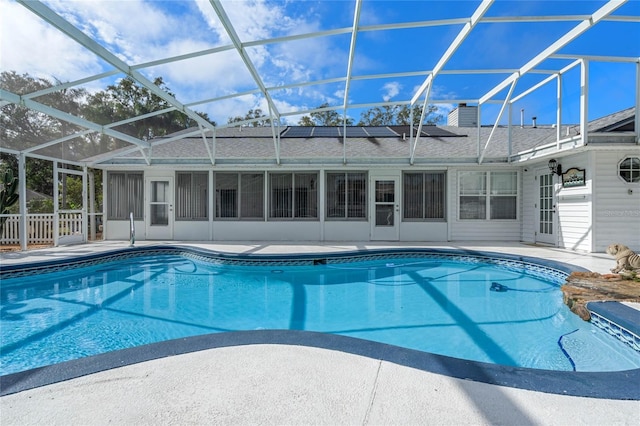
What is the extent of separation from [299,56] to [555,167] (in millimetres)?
6749

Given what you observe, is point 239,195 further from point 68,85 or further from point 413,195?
Answer: point 413,195

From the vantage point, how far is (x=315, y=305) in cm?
466

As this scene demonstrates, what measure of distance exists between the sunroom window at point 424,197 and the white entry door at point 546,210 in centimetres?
255

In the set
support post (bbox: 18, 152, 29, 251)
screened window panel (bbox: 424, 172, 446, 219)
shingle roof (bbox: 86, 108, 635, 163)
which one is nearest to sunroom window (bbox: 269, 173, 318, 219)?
shingle roof (bbox: 86, 108, 635, 163)

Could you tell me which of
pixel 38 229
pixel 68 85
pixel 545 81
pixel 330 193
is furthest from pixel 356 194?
pixel 38 229

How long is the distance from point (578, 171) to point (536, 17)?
437cm

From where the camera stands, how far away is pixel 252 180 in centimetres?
980

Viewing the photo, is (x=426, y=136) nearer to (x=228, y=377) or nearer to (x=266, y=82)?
(x=266, y=82)

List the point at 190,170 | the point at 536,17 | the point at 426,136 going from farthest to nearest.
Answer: the point at 426,136, the point at 190,170, the point at 536,17

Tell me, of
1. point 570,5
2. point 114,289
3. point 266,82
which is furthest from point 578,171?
point 114,289

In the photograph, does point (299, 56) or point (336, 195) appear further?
point (336, 195)

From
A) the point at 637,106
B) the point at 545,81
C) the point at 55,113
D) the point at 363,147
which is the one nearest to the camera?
the point at 55,113

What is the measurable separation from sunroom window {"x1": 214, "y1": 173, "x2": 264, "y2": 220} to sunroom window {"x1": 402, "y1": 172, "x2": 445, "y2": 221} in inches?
179

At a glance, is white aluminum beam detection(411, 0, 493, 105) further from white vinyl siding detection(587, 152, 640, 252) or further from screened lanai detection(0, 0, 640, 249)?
white vinyl siding detection(587, 152, 640, 252)
